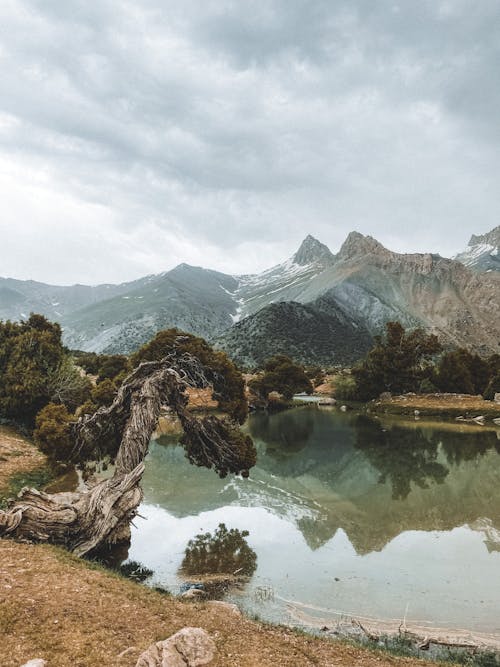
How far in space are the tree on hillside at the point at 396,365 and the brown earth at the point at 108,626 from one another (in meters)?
62.1

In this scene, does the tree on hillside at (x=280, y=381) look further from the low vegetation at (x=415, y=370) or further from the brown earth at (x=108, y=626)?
the brown earth at (x=108, y=626)

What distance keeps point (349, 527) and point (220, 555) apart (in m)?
7.13

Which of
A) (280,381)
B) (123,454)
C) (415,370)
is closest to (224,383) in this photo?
(123,454)

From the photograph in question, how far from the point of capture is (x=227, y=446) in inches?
865

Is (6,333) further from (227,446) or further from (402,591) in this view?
(402,591)

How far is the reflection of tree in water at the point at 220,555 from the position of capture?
16.4 meters

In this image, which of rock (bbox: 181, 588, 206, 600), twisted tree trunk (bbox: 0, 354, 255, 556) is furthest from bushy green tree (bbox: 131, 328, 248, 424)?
rock (bbox: 181, 588, 206, 600)

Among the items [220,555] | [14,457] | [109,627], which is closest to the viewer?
[109,627]

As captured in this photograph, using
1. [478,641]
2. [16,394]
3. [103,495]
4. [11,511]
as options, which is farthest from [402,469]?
[16,394]

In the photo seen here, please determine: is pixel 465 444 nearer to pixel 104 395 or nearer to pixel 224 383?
pixel 224 383

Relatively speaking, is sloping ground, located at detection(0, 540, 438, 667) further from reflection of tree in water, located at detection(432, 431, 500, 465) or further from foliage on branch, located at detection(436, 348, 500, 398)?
foliage on branch, located at detection(436, 348, 500, 398)

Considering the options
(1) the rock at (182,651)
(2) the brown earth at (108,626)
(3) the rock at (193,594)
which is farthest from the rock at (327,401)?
(1) the rock at (182,651)

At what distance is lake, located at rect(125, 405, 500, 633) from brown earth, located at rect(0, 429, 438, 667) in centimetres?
325

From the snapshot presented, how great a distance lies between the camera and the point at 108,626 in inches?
355
